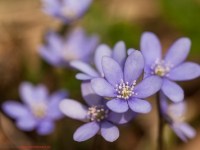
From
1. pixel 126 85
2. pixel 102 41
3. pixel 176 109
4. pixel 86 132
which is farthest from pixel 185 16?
Result: pixel 86 132

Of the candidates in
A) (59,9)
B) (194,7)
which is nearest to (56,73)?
(59,9)

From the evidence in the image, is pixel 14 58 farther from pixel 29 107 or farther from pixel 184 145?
pixel 184 145

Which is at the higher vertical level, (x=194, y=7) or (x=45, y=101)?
(x=194, y=7)

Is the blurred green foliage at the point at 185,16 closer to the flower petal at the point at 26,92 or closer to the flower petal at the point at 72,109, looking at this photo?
the flower petal at the point at 26,92

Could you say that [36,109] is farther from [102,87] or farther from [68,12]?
[102,87]

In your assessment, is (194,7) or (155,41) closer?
(155,41)

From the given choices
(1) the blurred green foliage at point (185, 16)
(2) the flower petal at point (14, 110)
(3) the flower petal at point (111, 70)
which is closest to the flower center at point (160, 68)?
(3) the flower petal at point (111, 70)

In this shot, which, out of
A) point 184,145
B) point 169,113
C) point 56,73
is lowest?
point 184,145
